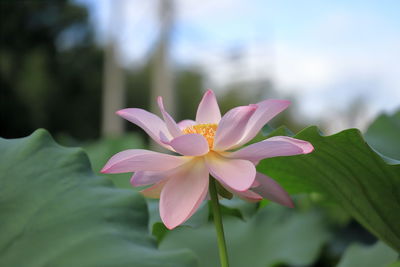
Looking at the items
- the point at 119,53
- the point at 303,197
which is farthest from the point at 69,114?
the point at 303,197

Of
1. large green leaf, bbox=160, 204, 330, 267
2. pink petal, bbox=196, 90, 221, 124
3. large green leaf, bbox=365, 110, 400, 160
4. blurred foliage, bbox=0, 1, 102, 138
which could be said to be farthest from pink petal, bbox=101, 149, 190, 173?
blurred foliage, bbox=0, 1, 102, 138

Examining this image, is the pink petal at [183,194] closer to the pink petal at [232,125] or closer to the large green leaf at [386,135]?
the pink petal at [232,125]

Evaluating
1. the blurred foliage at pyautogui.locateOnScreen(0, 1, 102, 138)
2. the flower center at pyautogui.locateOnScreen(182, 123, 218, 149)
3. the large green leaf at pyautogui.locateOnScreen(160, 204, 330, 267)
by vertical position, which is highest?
the flower center at pyautogui.locateOnScreen(182, 123, 218, 149)

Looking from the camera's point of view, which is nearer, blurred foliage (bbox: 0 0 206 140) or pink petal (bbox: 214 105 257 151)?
pink petal (bbox: 214 105 257 151)

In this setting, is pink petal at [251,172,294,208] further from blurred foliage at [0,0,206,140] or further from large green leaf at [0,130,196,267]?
blurred foliage at [0,0,206,140]

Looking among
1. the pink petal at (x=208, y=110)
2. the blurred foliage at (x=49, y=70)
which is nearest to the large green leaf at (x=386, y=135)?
the pink petal at (x=208, y=110)

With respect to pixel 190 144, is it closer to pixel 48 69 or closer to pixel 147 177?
pixel 147 177

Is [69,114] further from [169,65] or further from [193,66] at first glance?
[193,66]

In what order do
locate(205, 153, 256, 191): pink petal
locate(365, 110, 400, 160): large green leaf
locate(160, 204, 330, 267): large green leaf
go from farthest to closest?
locate(160, 204, 330, 267): large green leaf
locate(365, 110, 400, 160): large green leaf
locate(205, 153, 256, 191): pink petal
